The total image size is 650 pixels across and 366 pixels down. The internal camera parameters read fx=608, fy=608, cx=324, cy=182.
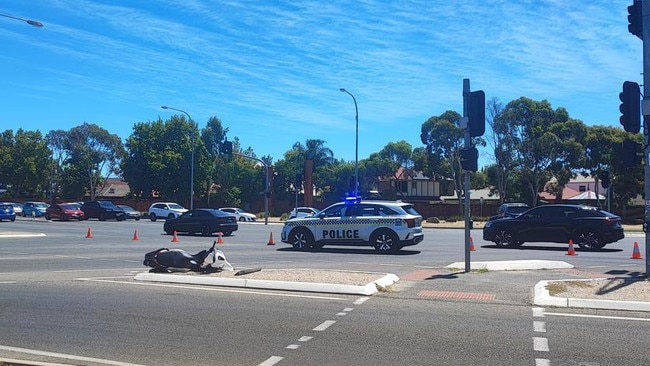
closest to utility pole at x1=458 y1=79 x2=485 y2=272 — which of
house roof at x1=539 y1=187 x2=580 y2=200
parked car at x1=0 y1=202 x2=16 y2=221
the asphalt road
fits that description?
the asphalt road

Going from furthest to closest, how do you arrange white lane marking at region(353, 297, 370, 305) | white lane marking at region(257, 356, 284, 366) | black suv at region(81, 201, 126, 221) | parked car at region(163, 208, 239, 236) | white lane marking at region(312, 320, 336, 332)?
1. black suv at region(81, 201, 126, 221)
2. parked car at region(163, 208, 239, 236)
3. white lane marking at region(353, 297, 370, 305)
4. white lane marking at region(312, 320, 336, 332)
5. white lane marking at region(257, 356, 284, 366)

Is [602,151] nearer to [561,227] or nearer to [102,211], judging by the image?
[561,227]

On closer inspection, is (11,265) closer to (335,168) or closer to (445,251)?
(445,251)

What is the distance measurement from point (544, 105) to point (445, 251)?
40.0 metres

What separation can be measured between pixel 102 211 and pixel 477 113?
137 ft

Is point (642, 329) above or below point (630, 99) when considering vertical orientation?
below

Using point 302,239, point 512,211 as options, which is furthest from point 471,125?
point 512,211

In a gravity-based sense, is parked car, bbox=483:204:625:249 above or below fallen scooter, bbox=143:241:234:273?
above

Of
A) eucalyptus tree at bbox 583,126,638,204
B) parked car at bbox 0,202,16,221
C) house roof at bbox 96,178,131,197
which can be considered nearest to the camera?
parked car at bbox 0,202,16,221

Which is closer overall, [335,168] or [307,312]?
[307,312]

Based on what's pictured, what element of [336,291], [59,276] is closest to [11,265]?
[59,276]

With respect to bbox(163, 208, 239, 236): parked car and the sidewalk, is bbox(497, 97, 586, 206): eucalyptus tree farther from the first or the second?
the sidewalk

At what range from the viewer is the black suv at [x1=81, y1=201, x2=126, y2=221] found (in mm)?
48938

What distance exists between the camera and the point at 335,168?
87.1 metres
